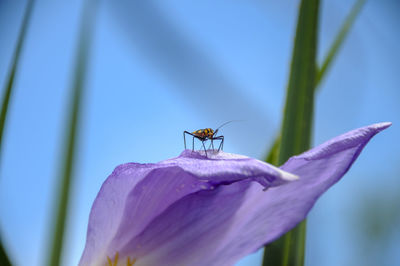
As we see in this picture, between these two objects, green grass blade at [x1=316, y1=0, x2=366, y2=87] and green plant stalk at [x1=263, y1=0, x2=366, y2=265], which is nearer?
green plant stalk at [x1=263, y1=0, x2=366, y2=265]

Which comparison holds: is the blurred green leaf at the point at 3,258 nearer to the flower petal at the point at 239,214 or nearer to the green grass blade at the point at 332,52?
the flower petal at the point at 239,214

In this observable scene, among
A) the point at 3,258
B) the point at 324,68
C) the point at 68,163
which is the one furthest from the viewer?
the point at 324,68

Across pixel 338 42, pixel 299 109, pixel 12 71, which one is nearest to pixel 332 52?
pixel 338 42

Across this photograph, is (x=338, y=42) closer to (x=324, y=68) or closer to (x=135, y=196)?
(x=324, y=68)

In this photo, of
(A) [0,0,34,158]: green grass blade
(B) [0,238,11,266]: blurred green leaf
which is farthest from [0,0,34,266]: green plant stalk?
(B) [0,238,11,266]: blurred green leaf

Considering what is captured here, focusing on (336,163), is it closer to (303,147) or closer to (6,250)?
(303,147)

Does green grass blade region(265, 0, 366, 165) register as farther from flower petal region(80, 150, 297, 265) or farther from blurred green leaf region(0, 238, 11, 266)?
blurred green leaf region(0, 238, 11, 266)

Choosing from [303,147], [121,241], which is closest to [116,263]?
[121,241]
